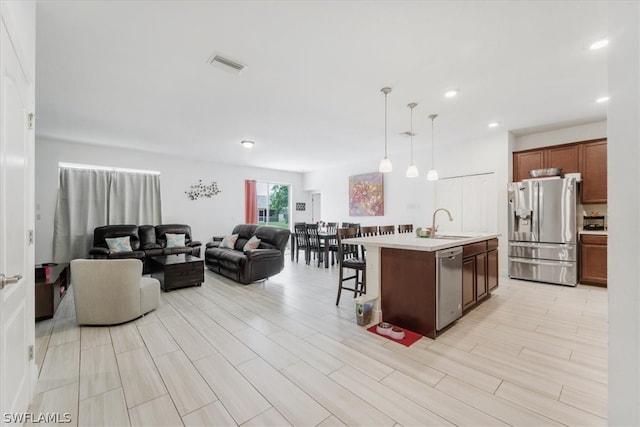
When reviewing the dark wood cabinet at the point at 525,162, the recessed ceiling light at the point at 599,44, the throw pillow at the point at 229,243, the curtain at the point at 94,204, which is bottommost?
the throw pillow at the point at 229,243

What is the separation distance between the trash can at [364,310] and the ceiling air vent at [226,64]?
2.68 metres

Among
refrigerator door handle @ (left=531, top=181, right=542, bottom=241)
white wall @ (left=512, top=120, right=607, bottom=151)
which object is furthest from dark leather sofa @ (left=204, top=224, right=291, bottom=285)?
white wall @ (left=512, top=120, right=607, bottom=151)

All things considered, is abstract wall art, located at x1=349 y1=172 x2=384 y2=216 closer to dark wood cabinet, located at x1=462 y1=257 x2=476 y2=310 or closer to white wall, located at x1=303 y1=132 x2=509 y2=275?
white wall, located at x1=303 y1=132 x2=509 y2=275

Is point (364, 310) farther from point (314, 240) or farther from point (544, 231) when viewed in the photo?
point (544, 231)

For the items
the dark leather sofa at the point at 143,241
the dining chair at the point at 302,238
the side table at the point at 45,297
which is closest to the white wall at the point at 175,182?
the dark leather sofa at the point at 143,241

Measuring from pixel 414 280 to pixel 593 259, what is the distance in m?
3.68

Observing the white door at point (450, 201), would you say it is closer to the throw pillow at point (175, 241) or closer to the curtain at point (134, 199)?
the throw pillow at point (175, 241)

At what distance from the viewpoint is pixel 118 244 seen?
17.0 feet

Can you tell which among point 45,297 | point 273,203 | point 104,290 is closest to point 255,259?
point 104,290

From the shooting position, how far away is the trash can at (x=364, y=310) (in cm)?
285

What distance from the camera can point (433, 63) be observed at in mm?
2625

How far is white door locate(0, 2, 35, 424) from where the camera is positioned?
48.3 inches

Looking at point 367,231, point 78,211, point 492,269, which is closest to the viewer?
point 492,269

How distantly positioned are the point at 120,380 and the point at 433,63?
150 inches
